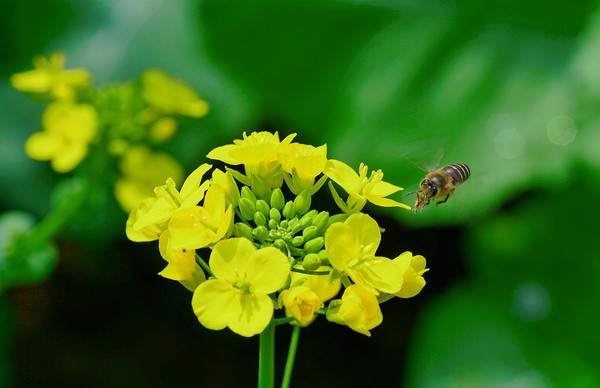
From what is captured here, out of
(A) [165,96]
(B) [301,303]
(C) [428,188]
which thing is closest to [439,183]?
(C) [428,188]

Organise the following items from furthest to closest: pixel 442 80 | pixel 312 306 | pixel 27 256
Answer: pixel 442 80
pixel 27 256
pixel 312 306

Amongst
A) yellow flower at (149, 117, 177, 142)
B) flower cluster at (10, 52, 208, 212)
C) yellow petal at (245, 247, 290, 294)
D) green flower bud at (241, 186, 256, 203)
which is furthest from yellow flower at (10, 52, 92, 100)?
yellow petal at (245, 247, 290, 294)

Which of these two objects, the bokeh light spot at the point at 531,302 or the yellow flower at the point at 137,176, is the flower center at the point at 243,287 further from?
the bokeh light spot at the point at 531,302

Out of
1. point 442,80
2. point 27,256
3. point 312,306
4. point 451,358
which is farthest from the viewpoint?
point 442,80

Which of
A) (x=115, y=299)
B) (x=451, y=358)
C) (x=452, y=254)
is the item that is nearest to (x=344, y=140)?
(x=452, y=254)

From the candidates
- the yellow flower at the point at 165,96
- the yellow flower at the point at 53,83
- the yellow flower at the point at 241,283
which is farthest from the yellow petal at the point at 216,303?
the yellow flower at the point at 53,83

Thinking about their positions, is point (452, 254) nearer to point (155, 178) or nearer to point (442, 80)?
point (442, 80)

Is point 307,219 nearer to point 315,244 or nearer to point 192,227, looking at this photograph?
point 315,244
